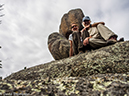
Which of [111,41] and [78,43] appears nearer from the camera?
[111,41]

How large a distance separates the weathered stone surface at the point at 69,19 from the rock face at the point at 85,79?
12.9 m

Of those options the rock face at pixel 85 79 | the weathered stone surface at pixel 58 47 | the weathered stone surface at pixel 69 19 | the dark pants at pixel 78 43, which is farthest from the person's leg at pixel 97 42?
the weathered stone surface at pixel 69 19

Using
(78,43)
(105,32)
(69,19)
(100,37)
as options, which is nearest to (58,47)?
(78,43)

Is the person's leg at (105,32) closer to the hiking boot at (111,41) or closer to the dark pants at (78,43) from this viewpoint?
the hiking boot at (111,41)

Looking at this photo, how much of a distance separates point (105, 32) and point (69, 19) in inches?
482

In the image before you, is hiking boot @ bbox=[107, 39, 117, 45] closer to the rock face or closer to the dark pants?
the rock face

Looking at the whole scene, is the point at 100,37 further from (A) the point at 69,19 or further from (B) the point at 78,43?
(A) the point at 69,19

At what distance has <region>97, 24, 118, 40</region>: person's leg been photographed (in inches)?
288

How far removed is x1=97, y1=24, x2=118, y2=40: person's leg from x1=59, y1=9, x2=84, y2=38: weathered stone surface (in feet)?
35.1

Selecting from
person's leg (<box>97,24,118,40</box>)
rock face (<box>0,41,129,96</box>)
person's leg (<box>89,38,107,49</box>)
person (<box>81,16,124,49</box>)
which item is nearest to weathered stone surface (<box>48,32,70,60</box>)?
person (<box>81,16,124,49</box>)

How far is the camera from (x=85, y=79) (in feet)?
11.0

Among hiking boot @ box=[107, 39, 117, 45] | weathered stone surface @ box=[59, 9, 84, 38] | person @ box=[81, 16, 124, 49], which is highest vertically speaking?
weathered stone surface @ box=[59, 9, 84, 38]

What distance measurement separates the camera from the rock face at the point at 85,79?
250 cm

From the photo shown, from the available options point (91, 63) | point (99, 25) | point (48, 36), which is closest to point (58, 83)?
point (91, 63)
